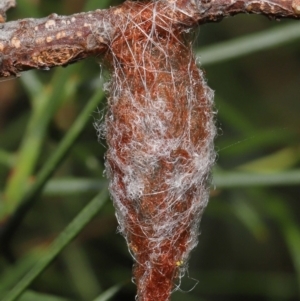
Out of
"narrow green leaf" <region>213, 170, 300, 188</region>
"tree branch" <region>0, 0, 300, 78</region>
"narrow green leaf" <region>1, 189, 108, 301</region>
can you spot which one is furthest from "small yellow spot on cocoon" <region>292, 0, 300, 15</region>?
"narrow green leaf" <region>213, 170, 300, 188</region>

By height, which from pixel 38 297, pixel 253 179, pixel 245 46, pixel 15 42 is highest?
pixel 15 42

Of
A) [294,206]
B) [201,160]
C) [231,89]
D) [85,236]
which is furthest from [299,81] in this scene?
[201,160]

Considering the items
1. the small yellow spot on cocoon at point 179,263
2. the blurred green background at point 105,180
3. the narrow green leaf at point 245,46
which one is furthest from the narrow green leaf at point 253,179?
the small yellow spot on cocoon at point 179,263

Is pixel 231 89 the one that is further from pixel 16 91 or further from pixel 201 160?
pixel 201 160

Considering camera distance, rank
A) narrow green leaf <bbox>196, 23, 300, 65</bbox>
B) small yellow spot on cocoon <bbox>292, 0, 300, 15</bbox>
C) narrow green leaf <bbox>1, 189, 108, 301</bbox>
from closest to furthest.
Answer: small yellow spot on cocoon <bbox>292, 0, 300, 15</bbox>
narrow green leaf <bbox>1, 189, 108, 301</bbox>
narrow green leaf <bbox>196, 23, 300, 65</bbox>

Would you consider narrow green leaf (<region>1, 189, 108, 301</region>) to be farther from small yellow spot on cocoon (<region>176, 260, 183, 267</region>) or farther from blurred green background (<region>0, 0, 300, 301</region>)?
small yellow spot on cocoon (<region>176, 260, 183, 267</region>)

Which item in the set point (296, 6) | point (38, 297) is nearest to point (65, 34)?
point (296, 6)

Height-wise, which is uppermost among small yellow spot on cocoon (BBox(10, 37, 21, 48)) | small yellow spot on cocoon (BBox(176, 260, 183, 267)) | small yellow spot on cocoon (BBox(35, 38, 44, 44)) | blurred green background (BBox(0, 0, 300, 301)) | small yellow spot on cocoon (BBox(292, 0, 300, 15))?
small yellow spot on cocoon (BBox(292, 0, 300, 15))

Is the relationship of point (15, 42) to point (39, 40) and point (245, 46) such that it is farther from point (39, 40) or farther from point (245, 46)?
point (245, 46)
